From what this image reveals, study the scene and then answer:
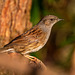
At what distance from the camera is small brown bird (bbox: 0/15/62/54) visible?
10.8 ft

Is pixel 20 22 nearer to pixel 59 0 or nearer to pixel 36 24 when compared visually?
pixel 36 24

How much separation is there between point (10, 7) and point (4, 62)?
2.37m

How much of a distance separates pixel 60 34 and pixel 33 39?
3.60ft

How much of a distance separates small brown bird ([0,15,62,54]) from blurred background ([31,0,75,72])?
12.4 inches

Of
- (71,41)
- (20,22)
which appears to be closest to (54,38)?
(71,41)

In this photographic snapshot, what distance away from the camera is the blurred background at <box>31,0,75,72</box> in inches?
156

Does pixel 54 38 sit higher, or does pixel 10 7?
pixel 10 7

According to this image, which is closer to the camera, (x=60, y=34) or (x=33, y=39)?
(x=33, y=39)

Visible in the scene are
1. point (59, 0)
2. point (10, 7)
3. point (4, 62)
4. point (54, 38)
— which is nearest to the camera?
point (4, 62)

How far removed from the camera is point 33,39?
135 inches

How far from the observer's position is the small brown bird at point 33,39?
3.28 metres

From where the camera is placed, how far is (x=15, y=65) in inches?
41.6

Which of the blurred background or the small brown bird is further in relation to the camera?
the blurred background

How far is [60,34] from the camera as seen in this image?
438 centimetres
